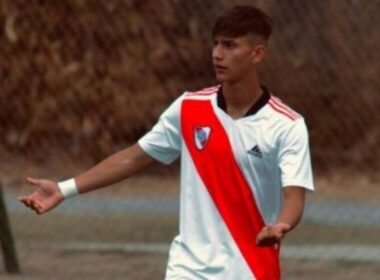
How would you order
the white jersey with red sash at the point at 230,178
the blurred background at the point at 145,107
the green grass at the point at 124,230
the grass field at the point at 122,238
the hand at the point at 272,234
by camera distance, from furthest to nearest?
the green grass at the point at 124,230 → the blurred background at the point at 145,107 → the grass field at the point at 122,238 → the white jersey with red sash at the point at 230,178 → the hand at the point at 272,234

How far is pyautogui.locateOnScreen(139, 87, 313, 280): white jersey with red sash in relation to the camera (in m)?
6.14

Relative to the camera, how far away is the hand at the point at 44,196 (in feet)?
20.6

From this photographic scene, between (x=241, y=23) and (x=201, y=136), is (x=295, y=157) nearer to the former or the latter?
(x=201, y=136)

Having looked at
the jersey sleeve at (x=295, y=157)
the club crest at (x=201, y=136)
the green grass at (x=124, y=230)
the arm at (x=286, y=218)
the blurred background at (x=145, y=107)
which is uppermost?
the club crest at (x=201, y=136)

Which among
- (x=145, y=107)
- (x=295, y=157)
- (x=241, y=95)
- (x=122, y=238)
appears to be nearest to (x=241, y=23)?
(x=241, y=95)

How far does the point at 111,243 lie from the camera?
35.1 feet

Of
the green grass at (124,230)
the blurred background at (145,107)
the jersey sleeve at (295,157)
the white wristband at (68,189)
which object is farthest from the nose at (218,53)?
the green grass at (124,230)

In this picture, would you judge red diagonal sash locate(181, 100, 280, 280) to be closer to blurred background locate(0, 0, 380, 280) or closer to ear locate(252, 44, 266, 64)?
ear locate(252, 44, 266, 64)

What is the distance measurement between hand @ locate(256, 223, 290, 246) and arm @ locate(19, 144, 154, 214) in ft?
3.02

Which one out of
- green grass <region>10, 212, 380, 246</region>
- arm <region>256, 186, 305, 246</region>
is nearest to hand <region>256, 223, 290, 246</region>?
arm <region>256, 186, 305, 246</region>

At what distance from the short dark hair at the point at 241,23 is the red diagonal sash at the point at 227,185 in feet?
0.89

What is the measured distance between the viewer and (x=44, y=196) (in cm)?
636

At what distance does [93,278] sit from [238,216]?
12.4ft

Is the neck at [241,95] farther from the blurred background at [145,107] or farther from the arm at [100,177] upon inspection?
the blurred background at [145,107]
